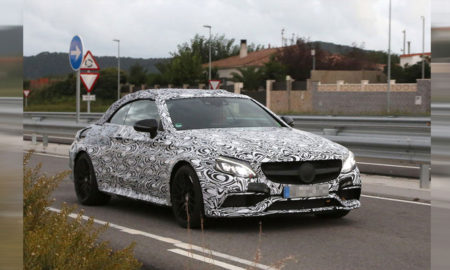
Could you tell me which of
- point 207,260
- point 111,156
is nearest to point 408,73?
point 111,156

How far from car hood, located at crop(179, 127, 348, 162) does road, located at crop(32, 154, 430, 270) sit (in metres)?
0.75

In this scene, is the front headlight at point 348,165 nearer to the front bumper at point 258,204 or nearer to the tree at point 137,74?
the front bumper at point 258,204

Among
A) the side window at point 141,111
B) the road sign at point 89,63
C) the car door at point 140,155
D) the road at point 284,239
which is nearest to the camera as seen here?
the road at point 284,239

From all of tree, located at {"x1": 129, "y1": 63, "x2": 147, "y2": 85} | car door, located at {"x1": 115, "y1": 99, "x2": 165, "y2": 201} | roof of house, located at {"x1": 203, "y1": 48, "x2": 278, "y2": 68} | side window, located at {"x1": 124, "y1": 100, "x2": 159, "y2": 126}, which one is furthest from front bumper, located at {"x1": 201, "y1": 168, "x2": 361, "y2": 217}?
roof of house, located at {"x1": 203, "y1": 48, "x2": 278, "y2": 68}

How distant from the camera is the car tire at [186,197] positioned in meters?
8.19

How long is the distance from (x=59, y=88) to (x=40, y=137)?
70.6 meters

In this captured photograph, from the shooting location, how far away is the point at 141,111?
10.1 metres

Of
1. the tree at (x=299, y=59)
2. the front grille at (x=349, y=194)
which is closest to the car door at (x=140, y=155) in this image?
the front grille at (x=349, y=194)

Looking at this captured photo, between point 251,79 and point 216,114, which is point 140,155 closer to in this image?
point 216,114

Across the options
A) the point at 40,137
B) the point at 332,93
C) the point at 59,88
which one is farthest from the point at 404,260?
the point at 59,88

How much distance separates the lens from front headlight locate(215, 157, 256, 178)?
802 centimetres

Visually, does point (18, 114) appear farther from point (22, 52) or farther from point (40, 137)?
point (40, 137)

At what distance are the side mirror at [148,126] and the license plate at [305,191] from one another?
6.22 ft

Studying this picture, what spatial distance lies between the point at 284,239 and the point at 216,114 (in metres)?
2.08
